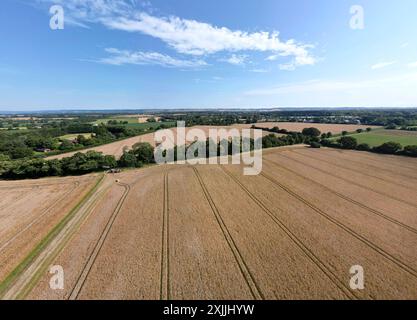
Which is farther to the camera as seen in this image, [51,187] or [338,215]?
[51,187]

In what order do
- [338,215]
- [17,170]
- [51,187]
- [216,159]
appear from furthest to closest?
[216,159], [17,170], [51,187], [338,215]

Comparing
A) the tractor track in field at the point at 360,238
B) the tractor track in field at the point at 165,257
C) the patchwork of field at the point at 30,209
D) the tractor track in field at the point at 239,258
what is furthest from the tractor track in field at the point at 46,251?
the tractor track in field at the point at 360,238

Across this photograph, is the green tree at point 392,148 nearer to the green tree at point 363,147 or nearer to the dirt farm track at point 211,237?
the green tree at point 363,147

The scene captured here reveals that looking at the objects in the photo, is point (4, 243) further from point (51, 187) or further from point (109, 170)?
point (109, 170)

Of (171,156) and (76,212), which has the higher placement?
(171,156)

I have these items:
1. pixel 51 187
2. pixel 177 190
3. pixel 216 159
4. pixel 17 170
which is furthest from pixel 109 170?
pixel 216 159
